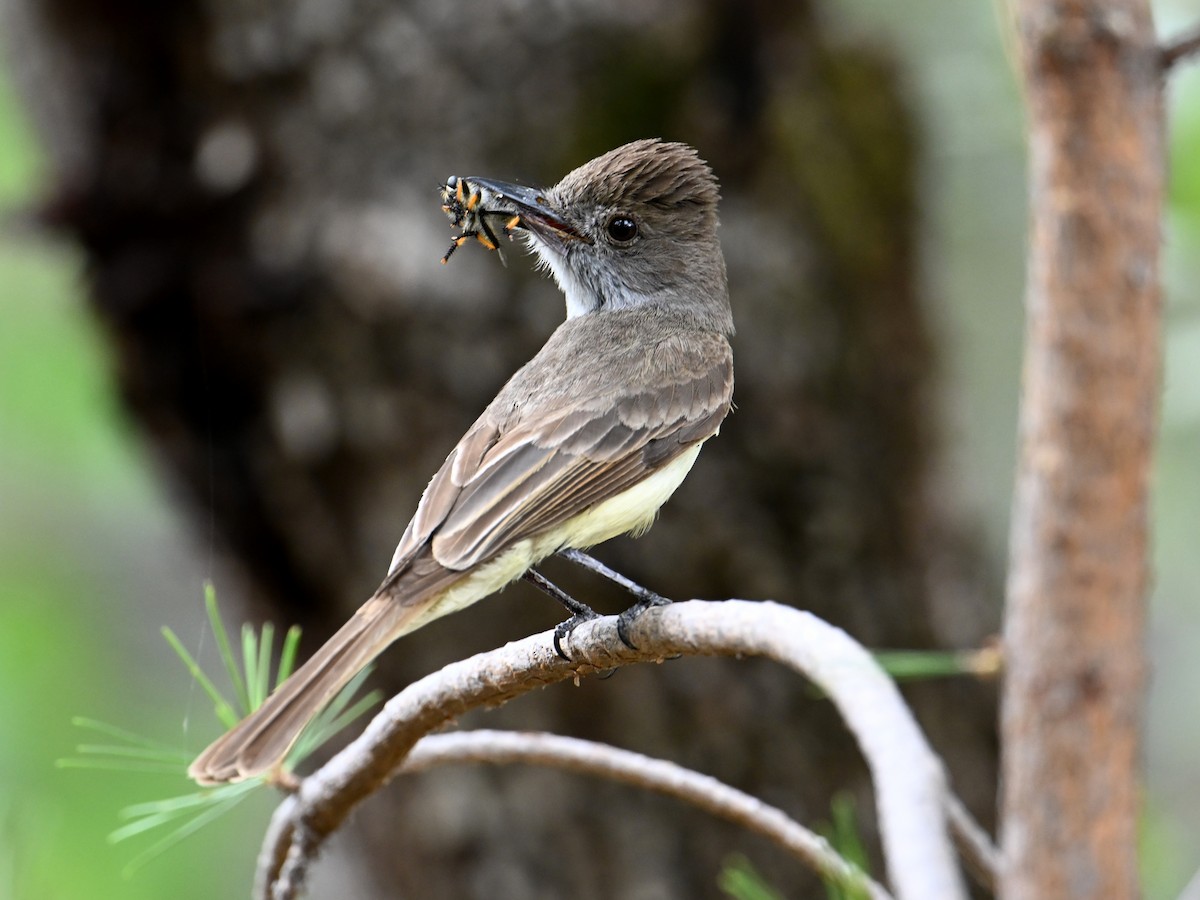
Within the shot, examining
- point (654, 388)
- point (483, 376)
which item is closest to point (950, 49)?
point (483, 376)

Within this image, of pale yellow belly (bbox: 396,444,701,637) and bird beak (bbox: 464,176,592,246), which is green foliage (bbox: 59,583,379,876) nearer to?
pale yellow belly (bbox: 396,444,701,637)

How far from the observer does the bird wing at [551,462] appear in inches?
107

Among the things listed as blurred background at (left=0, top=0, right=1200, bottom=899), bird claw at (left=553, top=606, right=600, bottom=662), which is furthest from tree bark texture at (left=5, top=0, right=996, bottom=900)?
bird claw at (left=553, top=606, right=600, bottom=662)

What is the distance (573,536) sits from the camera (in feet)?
9.56

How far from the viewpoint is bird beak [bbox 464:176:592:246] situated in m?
2.78

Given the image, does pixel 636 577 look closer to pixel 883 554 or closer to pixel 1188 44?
pixel 883 554

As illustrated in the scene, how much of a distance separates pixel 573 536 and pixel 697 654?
930 millimetres

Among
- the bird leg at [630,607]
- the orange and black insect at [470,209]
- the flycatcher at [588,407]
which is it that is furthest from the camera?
the flycatcher at [588,407]

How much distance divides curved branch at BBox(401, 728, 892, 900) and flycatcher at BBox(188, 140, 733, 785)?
0.22 m

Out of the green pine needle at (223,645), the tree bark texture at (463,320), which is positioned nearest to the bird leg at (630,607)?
the green pine needle at (223,645)

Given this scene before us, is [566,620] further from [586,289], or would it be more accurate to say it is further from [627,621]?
[586,289]

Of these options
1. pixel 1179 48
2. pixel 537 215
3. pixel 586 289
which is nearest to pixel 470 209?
pixel 537 215

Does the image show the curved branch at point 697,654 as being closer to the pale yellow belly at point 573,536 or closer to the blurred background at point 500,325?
the pale yellow belly at point 573,536

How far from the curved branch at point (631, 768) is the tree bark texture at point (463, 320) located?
2.34 metres
